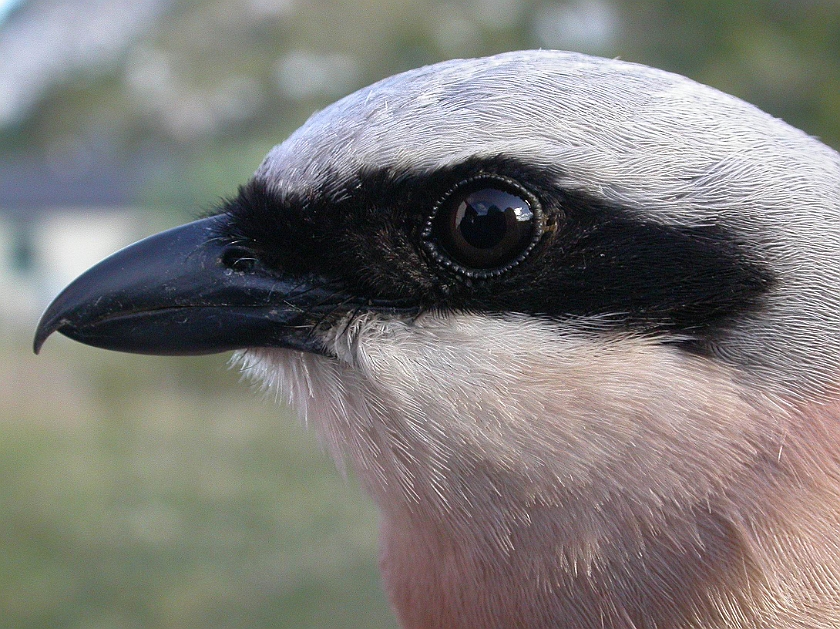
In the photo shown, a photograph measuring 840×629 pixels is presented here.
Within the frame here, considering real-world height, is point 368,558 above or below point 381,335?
below

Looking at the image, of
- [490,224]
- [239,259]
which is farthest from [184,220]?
[490,224]

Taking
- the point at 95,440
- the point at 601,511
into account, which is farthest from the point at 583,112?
the point at 95,440

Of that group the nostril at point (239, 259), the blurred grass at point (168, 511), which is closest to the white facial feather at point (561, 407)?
the nostril at point (239, 259)

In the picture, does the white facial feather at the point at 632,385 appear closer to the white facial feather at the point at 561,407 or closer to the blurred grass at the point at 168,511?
the white facial feather at the point at 561,407

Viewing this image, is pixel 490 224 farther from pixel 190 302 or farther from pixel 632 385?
pixel 190 302

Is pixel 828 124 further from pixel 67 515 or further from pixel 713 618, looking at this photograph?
pixel 713 618

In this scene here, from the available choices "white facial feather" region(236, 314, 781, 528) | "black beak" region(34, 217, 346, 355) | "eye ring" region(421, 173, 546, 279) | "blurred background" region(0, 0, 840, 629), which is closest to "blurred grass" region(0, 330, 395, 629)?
"blurred background" region(0, 0, 840, 629)
